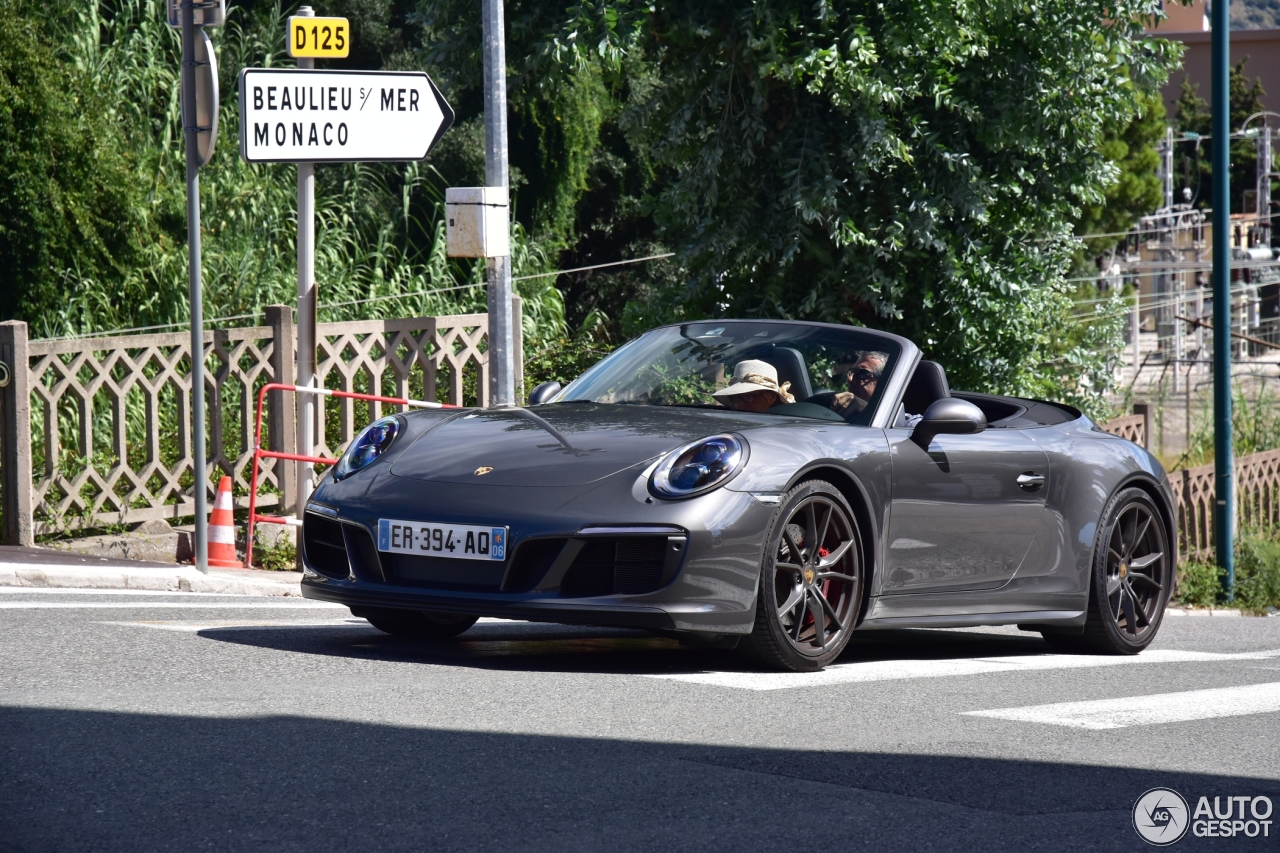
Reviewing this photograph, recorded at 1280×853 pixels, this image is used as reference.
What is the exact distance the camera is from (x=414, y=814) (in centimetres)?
377

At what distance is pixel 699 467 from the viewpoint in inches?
231

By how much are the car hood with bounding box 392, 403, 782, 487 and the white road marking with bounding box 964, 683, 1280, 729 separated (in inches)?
55.4

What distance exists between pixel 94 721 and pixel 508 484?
5.46ft

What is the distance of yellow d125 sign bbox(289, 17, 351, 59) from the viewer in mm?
11039

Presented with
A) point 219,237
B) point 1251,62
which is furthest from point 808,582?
point 1251,62

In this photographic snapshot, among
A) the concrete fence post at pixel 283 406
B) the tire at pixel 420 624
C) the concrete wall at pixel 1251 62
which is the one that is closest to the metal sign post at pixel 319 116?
the concrete fence post at pixel 283 406

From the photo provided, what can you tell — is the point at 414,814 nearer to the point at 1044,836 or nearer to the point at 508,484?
the point at 1044,836

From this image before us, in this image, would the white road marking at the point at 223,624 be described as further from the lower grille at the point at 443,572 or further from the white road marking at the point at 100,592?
the white road marking at the point at 100,592

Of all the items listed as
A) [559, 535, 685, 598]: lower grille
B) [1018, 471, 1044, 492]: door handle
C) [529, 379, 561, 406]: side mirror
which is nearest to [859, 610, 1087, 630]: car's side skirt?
[1018, 471, 1044, 492]: door handle

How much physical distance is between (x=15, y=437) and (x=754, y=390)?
560 cm

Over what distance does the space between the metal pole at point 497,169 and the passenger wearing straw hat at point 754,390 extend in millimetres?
4654

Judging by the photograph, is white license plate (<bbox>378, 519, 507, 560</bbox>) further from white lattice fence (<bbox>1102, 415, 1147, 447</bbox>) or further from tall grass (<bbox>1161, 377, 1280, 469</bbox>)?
tall grass (<bbox>1161, 377, 1280, 469</bbox>)

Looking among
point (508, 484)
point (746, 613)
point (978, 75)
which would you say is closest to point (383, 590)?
point (508, 484)

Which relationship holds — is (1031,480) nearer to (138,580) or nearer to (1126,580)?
(1126,580)
